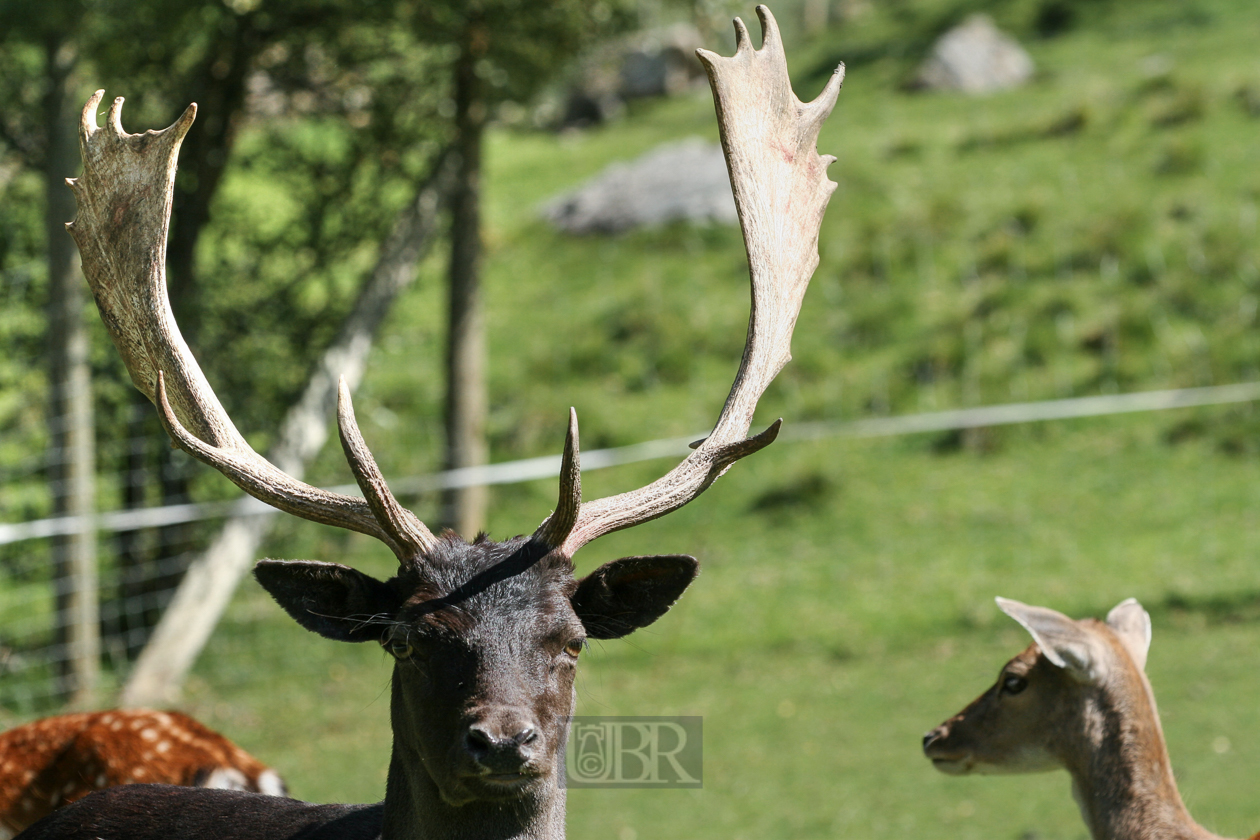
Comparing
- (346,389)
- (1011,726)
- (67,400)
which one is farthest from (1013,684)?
(67,400)

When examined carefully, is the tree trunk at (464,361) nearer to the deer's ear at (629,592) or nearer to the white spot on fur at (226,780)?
the white spot on fur at (226,780)

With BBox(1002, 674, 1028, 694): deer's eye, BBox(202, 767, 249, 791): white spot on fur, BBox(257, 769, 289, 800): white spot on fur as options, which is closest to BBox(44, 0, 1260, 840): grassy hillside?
BBox(1002, 674, 1028, 694): deer's eye

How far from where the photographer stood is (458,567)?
10.3ft

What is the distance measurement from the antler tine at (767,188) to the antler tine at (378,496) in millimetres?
756

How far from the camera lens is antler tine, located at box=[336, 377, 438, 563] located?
10.1 feet

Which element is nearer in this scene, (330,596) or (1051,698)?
(330,596)

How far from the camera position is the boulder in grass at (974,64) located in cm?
1738

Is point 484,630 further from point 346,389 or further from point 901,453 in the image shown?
point 901,453

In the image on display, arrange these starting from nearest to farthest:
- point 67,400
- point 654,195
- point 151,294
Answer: point 151,294 → point 67,400 → point 654,195

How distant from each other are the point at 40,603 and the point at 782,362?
690 cm

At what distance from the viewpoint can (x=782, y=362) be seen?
374 centimetres

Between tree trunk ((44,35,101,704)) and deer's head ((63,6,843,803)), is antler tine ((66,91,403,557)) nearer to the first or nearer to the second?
deer's head ((63,6,843,803))

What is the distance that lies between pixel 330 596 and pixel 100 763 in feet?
5.06

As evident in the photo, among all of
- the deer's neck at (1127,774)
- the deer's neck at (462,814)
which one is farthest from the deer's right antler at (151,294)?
the deer's neck at (1127,774)
